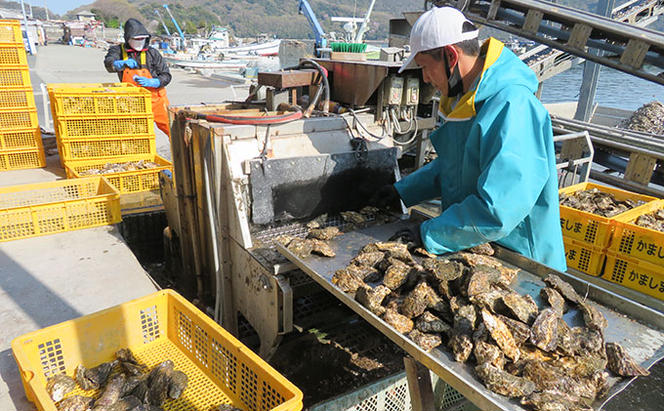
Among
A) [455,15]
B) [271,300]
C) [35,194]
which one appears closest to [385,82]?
[455,15]

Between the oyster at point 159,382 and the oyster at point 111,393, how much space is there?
0.13 metres

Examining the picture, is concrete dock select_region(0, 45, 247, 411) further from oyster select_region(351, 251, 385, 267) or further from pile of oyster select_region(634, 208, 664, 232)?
pile of oyster select_region(634, 208, 664, 232)

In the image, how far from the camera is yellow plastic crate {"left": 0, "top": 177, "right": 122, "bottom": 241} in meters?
3.80

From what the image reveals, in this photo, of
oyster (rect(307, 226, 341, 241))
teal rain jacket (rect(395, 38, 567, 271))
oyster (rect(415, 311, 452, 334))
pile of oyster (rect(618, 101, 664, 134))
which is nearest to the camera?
oyster (rect(415, 311, 452, 334))

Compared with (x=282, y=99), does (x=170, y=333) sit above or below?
below

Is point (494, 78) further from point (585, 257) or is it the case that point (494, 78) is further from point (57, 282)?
point (57, 282)

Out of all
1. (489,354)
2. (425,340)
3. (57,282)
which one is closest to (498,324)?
(489,354)

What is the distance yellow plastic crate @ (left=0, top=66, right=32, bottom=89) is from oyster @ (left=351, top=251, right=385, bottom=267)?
551cm

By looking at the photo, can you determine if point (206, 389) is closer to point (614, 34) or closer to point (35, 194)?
point (35, 194)

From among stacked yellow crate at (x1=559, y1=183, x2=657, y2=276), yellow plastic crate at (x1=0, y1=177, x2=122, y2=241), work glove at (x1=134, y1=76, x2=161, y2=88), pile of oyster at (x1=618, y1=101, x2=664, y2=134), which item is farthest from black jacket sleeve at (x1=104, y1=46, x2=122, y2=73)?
pile of oyster at (x1=618, y1=101, x2=664, y2=134)

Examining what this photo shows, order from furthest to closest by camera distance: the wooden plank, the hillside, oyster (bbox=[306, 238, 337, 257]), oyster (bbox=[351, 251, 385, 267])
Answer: the hillside → the wooden plank → oyster (bbox=[306, 238, 337, 257]) → oyster (bbox=[351, 251, 385, 267])

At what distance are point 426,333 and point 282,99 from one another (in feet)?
7.94

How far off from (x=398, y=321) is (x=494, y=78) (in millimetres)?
1263

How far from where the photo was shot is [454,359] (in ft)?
5.28
